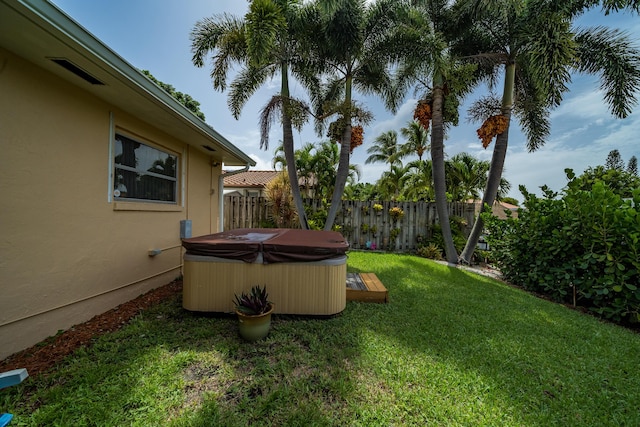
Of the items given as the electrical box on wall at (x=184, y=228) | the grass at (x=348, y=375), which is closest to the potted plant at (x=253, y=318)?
the grass at (x=348, y=375)

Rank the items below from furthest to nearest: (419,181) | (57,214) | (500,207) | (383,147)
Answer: (383,147), (419,181), (500,207), (57,214)

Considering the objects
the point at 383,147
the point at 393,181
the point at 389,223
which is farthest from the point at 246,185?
the point at 389,223

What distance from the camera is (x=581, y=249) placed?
14.0ft

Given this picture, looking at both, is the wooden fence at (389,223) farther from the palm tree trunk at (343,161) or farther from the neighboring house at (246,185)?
the neighboring house at (246,185)

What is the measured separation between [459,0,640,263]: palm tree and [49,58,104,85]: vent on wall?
310 inches

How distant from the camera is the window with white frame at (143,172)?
11.7 ft

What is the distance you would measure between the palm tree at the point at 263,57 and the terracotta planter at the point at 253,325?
16.8ft

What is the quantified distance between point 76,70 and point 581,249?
7.63 m

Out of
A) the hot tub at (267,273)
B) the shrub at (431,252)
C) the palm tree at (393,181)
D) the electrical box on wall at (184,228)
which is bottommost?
Result: the shrub at (431,252)

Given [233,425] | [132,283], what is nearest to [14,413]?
[233,425]

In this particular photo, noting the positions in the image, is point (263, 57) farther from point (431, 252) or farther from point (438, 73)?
point (431, 252)

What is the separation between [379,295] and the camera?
12.5 ft

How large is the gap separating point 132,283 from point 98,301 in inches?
22.1

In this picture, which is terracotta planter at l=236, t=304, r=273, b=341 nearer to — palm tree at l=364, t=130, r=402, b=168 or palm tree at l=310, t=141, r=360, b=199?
palm tree at l=310, t=141, r=360, b=199
